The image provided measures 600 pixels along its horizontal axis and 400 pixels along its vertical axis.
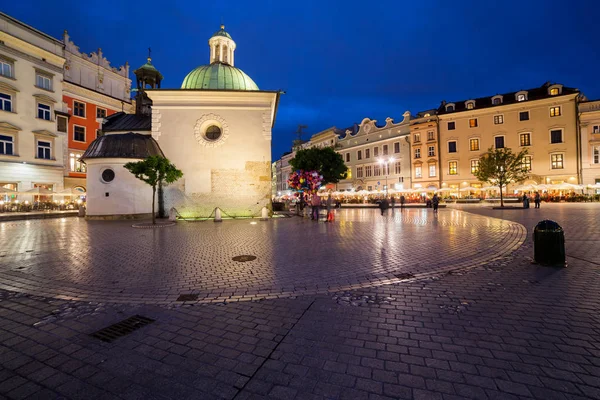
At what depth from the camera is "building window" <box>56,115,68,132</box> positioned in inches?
1294

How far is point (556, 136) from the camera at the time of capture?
42.0 m

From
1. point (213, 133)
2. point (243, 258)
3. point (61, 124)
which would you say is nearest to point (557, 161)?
point (213, 133)

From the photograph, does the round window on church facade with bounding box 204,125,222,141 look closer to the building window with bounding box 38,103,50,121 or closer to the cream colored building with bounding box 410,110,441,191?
the building window with bounding box 38,103,50,121

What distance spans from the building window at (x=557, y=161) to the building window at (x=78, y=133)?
218 ft

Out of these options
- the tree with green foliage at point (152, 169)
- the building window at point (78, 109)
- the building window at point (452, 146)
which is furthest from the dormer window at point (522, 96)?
the building window at point (78, 109)

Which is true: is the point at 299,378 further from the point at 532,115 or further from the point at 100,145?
the point at 532,115

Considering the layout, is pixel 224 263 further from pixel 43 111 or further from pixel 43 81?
pixel 43 81

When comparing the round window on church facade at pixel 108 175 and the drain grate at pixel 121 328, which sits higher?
the round window on church facade at pixel 108 175

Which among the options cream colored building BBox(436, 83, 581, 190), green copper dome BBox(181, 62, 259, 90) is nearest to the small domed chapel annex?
green copper dome BBox(181, 62, 259, 90)

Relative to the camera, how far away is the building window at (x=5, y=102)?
2761 cm

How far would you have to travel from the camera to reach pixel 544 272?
20.3 ft

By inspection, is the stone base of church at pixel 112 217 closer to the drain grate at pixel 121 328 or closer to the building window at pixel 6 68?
the building window at pixel 6 68

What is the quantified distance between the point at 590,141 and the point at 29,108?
229 feet

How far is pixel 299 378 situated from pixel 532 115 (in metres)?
56.1
